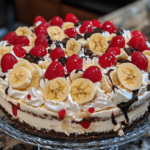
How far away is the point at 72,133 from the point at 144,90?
22.1 inches

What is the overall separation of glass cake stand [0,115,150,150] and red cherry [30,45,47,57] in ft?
1.94

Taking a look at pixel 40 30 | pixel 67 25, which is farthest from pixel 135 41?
pixel 40 30

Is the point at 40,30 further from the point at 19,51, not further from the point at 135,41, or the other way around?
the point at 135,41

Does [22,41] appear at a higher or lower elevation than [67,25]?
lower

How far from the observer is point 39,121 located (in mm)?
1521

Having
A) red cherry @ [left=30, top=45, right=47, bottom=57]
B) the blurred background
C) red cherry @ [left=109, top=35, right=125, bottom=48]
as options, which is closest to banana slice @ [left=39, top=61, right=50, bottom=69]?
red cherry @ [left=30, top=45, right=47, bottom=57]

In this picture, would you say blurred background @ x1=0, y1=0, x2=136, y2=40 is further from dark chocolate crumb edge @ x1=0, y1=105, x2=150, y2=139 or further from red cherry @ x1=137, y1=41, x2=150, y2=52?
dark chocolate crumb edge @ x1=0, y1=105, x2=150, y2=139

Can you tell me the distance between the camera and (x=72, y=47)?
1920 mm

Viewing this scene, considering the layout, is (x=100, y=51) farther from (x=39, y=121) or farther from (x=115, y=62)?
(x=39, y=121)

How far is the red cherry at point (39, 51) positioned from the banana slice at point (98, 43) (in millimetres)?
→ 398

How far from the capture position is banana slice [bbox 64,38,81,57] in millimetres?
1894

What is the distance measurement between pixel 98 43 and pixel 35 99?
79 cm

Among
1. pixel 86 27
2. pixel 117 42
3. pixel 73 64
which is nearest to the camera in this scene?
pixel 73 64

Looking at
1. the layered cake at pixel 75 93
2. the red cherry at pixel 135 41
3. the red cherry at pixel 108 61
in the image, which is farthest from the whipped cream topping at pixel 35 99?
the red cherry at pixel 135 41
